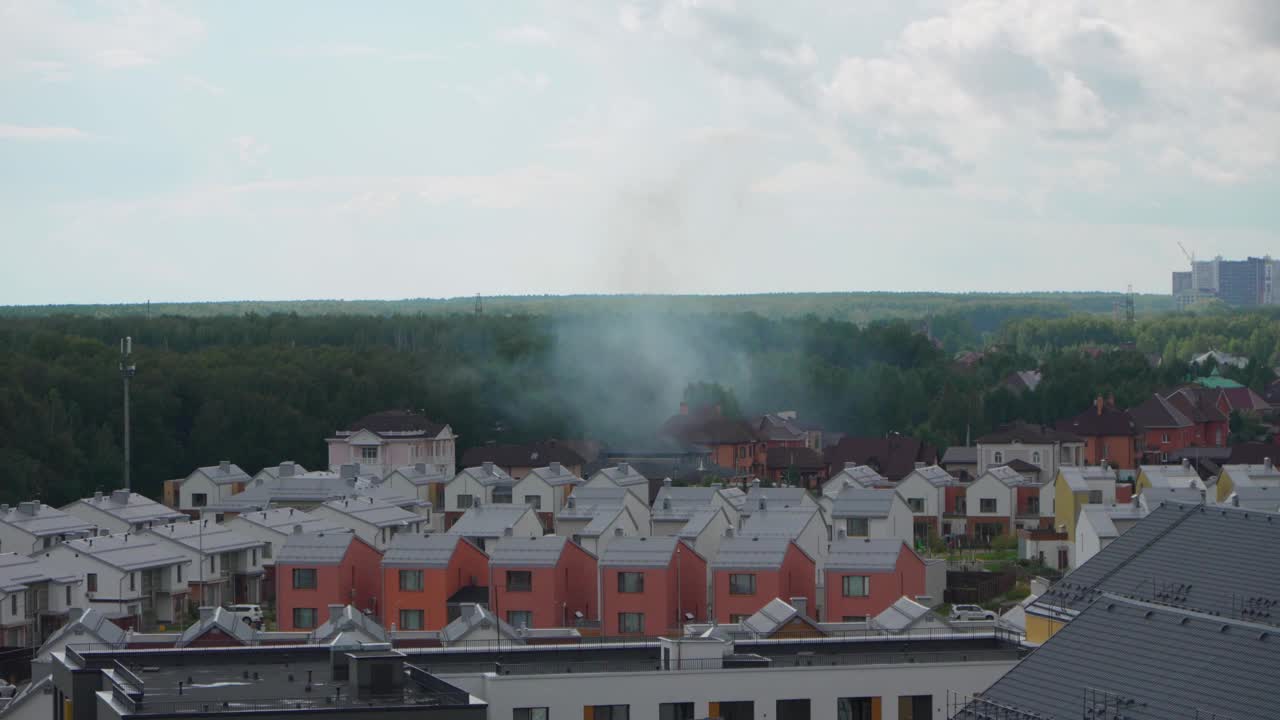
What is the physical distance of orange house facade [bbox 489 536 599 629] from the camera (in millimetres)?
25188

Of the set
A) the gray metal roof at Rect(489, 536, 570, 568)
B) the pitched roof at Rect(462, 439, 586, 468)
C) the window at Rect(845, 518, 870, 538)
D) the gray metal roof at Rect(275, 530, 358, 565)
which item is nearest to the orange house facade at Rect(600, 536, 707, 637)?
the gray metal roof at Rect(489, 536, 570, 568)

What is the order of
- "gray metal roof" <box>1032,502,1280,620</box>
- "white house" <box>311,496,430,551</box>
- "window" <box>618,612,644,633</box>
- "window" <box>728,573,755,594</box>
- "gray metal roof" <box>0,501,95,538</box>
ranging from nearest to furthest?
"gray metal roof" <box>1032,502,1280,620</box> → "window" <box>618,612,644,633</box> → "window" <box>728,573,755,594</box> → "gray metal roof" <box>0,501,95,538</box> → "white house" <box>311,496,430,551</box>

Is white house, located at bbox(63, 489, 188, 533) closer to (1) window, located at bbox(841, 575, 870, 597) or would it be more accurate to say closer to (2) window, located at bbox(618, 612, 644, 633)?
(2) window, located at bbox(618, 612, 644, 633)

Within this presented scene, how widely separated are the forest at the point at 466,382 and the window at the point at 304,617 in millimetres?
16298

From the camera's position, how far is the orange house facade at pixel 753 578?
2470 centimetres

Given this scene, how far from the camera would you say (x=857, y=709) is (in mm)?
15352

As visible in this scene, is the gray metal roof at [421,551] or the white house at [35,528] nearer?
the gray metal roof at [421,551]

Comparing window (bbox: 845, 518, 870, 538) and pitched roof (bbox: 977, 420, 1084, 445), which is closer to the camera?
window (bbox: 845, 518, 870, 538)

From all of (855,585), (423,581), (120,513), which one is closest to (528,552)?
(423,581)

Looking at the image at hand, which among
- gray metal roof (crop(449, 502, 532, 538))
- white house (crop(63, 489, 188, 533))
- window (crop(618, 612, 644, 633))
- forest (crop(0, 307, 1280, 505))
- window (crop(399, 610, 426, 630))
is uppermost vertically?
forest (crop(0, 307, 1280, 505))

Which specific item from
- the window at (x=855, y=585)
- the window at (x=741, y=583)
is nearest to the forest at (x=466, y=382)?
the window at (x=741, y=583)

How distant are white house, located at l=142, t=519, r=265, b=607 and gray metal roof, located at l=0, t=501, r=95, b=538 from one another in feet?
5.80

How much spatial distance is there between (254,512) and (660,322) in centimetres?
4616

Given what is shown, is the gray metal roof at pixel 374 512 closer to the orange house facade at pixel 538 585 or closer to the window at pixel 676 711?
A: the orange house facade at pixel 538 585
